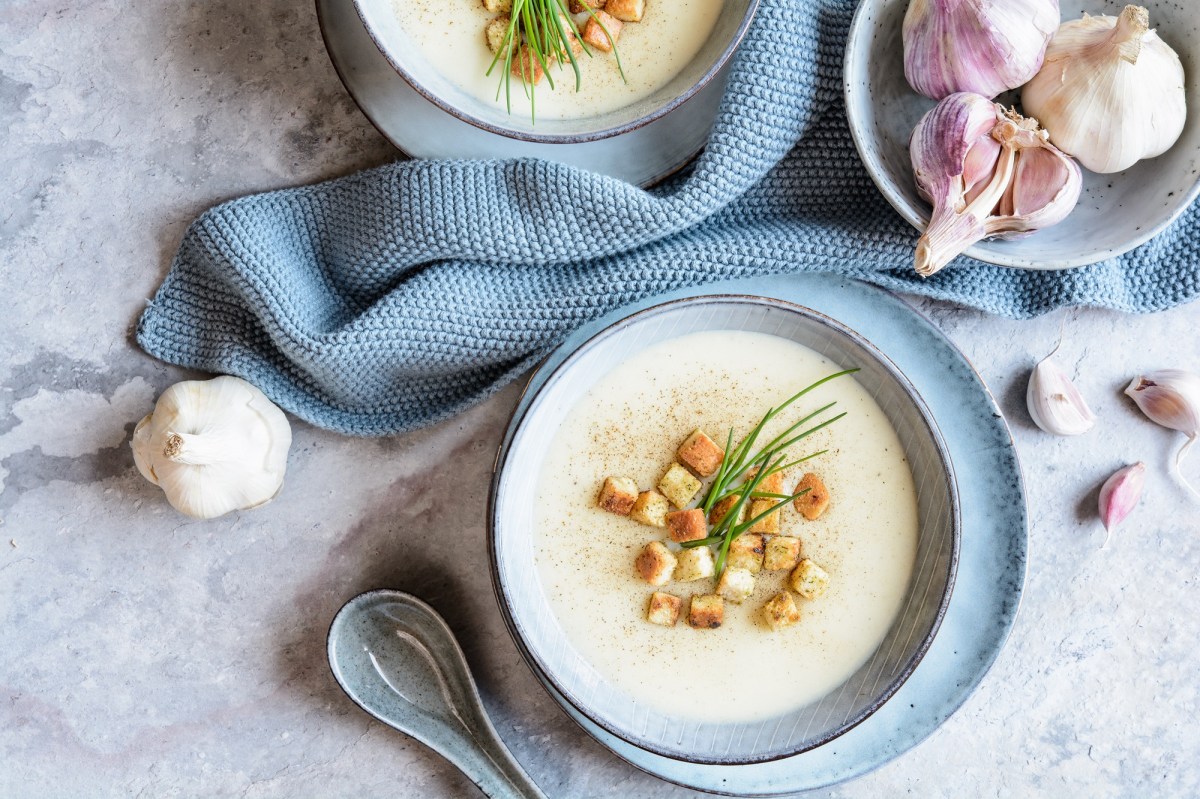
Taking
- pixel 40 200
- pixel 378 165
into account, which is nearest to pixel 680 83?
pixel 378 165

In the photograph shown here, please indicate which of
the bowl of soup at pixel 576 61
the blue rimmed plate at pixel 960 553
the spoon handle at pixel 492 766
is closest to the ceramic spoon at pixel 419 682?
the spoon handle at pixel 492 766

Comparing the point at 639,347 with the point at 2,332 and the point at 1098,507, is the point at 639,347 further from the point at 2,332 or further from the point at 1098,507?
the point at 2,332

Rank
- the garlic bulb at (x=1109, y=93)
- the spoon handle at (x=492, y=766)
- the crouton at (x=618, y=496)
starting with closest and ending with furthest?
the garlic bulb at (x=1109, y=93)
the crouton at (x=618, y=496)
the spoon handle at (x=492, y=766)

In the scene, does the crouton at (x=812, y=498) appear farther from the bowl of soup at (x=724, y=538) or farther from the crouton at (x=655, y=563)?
the crouton at (x=655, y=563)

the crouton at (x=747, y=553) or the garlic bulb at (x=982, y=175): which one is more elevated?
the garlic bulb at (x=982, y=175)

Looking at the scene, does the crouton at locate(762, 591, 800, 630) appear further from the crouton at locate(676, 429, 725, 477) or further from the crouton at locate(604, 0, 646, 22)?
the crouton at locate(604, 0, 646, 22)

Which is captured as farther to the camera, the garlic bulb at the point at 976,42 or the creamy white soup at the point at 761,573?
the creamy white soup at the point at 761,573

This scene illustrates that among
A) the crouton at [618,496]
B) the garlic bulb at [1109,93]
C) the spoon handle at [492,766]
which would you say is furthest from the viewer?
the spoon handle at [492,766]

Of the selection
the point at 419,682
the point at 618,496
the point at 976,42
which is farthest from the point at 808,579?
the point at 976,42
